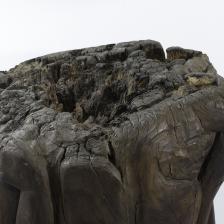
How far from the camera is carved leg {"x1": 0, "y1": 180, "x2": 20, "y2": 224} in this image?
271 cm

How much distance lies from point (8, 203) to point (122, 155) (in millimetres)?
612

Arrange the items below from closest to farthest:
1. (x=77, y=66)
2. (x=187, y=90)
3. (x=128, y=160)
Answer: (x=128, y=160), (x=187, y=90), (x=77, y=66)

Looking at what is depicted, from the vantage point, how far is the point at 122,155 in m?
2.52

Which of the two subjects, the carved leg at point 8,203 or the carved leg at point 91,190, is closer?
the carved leg at point 91,190

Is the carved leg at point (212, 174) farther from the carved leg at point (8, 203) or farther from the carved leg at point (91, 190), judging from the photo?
the carved leg at point (8, 203)

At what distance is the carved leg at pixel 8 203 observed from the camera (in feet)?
8.91

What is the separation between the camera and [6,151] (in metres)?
2.58

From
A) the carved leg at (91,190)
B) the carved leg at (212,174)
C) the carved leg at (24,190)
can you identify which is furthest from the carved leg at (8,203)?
the carved leg at (212,174)

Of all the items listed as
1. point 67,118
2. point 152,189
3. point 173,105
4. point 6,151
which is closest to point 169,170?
point 152,189

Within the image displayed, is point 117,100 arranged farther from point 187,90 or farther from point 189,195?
point 189,195

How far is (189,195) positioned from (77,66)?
1.02 metres

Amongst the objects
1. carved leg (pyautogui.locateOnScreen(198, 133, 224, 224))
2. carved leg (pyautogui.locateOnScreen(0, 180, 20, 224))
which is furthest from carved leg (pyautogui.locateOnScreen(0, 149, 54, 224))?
carved leg (pyautogui.locateOnScreen(198, 133, 224, 224))

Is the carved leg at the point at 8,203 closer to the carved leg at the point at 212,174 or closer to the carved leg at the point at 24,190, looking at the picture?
the carved leg at the point at 24,190

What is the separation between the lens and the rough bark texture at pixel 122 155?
2531 millimetres
